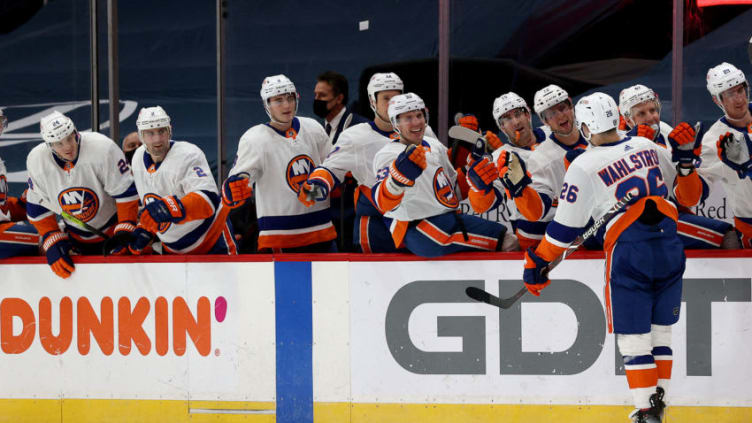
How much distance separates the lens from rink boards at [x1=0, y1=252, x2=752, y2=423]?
337 centimetres

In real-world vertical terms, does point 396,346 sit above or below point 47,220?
below

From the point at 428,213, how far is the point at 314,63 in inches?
97.4

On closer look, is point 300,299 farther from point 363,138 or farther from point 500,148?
point 500,148

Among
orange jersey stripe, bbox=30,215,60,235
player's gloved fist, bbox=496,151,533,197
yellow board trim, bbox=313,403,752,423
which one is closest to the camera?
yellow board trim, bbox=313,403,752,423

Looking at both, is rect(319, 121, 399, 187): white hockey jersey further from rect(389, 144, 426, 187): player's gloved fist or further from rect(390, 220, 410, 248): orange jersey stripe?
rect(389, 144, 426, 187): player's gloved fist

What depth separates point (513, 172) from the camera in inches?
136

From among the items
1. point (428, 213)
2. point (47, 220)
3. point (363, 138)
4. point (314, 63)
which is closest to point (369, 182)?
point (363, 138)

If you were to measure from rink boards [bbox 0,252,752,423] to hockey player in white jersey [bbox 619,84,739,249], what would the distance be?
19 cm

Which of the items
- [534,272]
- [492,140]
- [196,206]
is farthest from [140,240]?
[534,272]

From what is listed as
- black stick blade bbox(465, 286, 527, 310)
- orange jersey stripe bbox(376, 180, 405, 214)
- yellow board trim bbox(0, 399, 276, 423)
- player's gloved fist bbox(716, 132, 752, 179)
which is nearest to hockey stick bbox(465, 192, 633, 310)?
black stick blade bbox(465, 286, 527, 310)

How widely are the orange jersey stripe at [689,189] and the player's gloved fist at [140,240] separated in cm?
218

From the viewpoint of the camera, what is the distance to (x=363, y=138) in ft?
13.3

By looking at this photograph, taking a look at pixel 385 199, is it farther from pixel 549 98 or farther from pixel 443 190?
pixel 549 98

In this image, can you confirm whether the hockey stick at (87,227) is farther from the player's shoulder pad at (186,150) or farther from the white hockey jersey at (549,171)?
the white hockey jersey at (549,171)
